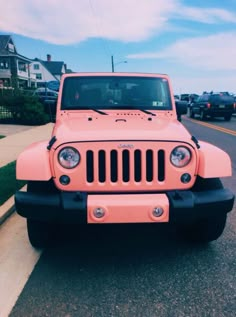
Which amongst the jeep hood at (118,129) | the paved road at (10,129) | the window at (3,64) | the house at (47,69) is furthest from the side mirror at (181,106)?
the house at (47,69)

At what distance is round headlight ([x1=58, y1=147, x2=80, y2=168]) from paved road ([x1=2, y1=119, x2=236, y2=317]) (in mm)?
686

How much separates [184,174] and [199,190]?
0.27 meters

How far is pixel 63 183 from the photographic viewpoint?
3.36 m

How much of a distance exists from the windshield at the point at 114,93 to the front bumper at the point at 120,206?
178 cm

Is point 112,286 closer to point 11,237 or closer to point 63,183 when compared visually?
point 63,183

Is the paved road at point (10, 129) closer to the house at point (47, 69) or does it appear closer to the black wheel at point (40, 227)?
the black wheel at point (40, 227)

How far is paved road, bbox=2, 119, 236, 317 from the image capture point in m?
2.89

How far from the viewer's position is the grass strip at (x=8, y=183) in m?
5.67

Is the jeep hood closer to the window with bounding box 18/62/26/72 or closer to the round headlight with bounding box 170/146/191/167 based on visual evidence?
the round headlight with bounding box 170/146/191/167

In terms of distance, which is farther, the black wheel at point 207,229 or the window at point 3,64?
the window at point 3,64

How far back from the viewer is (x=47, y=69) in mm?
84875

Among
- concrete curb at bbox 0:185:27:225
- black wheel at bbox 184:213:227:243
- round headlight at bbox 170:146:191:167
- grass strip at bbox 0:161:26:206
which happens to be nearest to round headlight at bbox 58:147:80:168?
round headlight at bbox 170:146:191:167

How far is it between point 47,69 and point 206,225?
85401 millimetres

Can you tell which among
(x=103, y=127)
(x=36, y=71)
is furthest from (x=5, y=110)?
(x=36, y=71)
